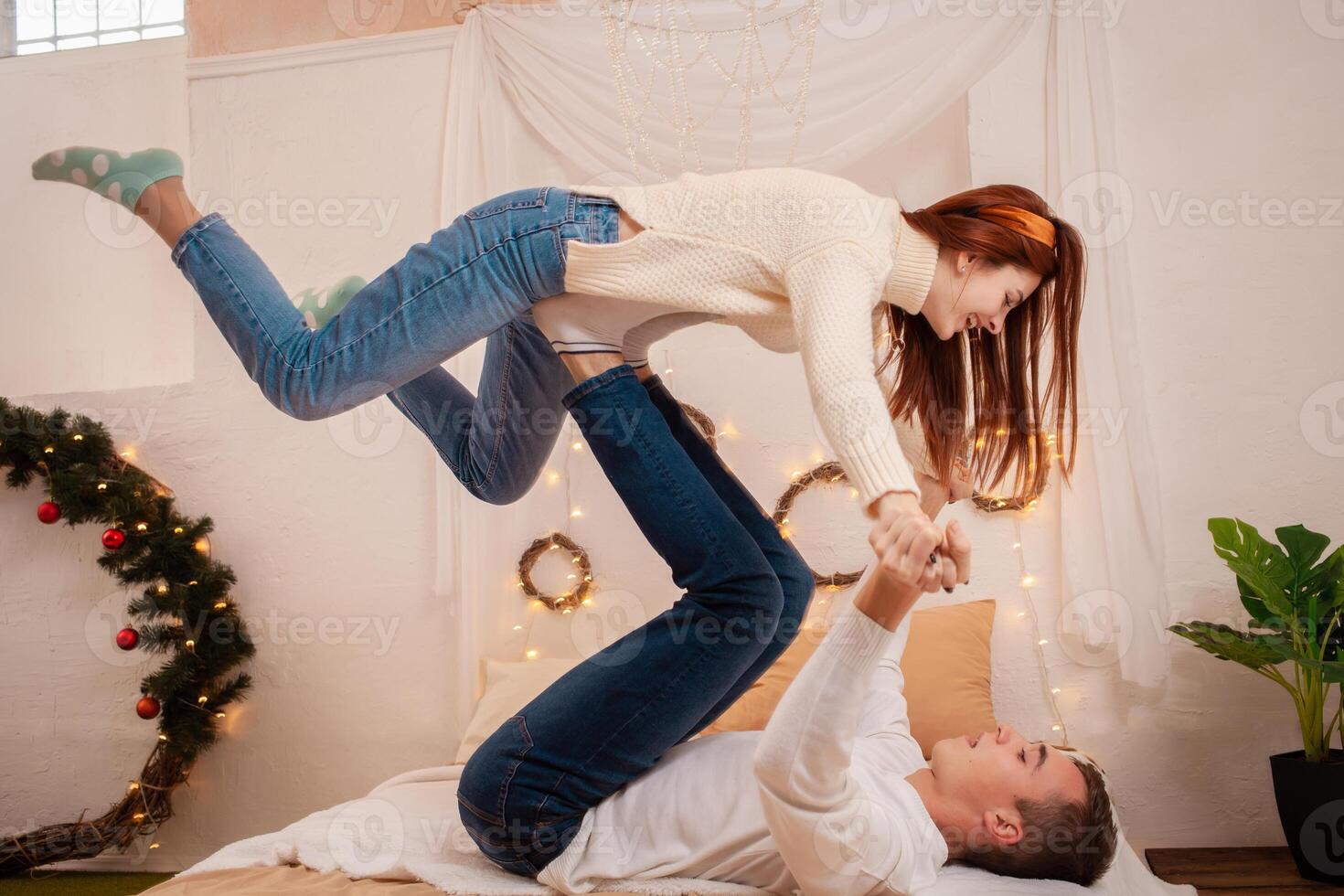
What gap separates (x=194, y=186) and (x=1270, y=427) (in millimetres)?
3563

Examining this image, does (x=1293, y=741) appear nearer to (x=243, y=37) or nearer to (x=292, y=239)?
(x=292, y=239)

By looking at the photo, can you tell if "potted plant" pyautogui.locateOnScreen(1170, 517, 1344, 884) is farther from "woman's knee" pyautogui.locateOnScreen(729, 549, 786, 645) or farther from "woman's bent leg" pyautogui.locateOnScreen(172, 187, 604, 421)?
"woman's bent leg" pyautogui.locateOnScreen(172, 187, 604, 421)

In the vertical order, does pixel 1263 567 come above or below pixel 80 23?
below

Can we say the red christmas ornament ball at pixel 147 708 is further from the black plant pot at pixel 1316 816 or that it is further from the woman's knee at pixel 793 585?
the black plant pot at pixel 1316 816

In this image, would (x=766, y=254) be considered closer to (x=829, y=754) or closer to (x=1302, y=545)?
(x=829, y=754)

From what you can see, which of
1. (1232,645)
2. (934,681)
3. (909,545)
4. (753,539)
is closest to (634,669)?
(753,539)

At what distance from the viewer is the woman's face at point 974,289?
169 centimetres

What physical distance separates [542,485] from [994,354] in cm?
162

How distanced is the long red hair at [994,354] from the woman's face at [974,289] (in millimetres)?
18

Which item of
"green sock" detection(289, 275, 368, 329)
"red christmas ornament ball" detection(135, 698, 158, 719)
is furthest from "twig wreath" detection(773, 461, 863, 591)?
"red christmas ornament ball" detection(135, 698, 158, 719)

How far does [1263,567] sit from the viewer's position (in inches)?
92.7

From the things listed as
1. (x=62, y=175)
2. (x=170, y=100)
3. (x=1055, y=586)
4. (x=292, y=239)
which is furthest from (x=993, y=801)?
(x=170, y=100)

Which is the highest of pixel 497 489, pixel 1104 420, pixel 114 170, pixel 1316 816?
pixel 114 170

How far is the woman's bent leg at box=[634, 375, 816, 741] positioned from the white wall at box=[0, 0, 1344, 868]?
3.83ft
